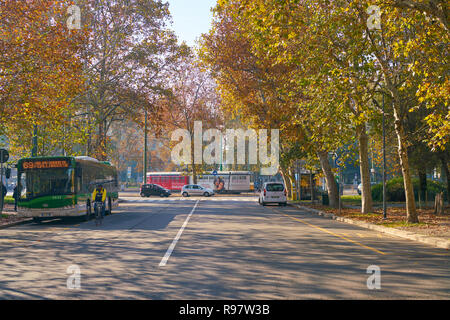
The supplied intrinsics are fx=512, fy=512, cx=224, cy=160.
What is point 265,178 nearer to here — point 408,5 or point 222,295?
point 408,5

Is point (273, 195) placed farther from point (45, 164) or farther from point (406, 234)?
point (406, 234)

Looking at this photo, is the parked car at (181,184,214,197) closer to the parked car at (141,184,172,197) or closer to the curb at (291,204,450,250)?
the parked car at (141,184,172,197)

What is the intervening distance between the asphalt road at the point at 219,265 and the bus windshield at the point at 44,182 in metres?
4.92

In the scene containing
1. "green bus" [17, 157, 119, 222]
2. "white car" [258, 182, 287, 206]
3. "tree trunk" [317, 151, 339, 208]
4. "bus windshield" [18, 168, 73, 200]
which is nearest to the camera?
"green bus" [17, 157, 119, 222]

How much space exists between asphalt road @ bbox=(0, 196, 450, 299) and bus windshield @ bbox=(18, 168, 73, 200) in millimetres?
4923

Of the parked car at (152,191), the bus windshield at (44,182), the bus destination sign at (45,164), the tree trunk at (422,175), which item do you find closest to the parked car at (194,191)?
the parked car at (152,191)

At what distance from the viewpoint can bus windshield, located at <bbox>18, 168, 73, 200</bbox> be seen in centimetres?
2211

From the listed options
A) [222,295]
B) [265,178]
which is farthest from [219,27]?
[265,178]

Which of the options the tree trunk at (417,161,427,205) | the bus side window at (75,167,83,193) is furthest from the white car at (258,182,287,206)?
the bus side window at (75,167,83,193)

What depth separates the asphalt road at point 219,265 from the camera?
7582 millimetres

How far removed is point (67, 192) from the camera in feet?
72.8

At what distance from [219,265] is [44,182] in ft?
47.2

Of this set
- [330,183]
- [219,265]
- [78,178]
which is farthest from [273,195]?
[219,265]
